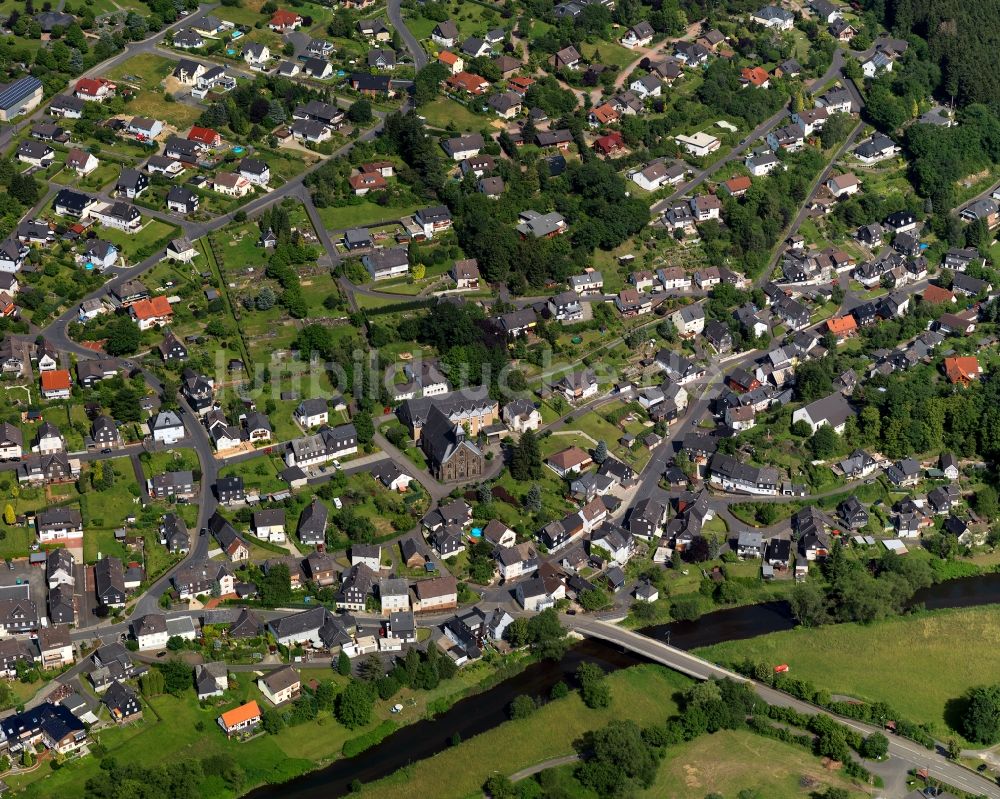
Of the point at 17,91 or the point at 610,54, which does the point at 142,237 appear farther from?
the point at 610,54

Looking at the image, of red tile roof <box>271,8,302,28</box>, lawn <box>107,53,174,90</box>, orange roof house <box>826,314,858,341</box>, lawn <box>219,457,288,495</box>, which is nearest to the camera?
lawn <box>219,457,288,495</box>

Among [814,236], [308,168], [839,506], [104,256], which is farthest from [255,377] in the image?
[814,236]

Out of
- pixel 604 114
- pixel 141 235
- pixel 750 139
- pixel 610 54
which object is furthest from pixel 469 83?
pixel 141 235

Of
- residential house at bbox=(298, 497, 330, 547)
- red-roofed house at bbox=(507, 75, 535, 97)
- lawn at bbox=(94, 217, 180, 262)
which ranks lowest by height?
residential house at bbox=(298, 497, 330, 547)

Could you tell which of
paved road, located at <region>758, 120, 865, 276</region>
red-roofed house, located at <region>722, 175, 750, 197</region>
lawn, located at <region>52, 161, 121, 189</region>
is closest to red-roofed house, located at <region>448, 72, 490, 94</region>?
red-roofed house, located at <region>722, 175, 750, 197</region>

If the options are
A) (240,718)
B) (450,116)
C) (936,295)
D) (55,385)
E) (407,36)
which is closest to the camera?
(240,718)

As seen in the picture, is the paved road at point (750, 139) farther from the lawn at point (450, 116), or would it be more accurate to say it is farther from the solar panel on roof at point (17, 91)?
the solar panel on roof at point (17, 91)

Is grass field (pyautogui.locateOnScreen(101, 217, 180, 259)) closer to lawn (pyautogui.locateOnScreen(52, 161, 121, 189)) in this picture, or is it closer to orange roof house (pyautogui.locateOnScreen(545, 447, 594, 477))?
lawn (pyautogui.locateOnScreen(52, 161, 121, 189))
